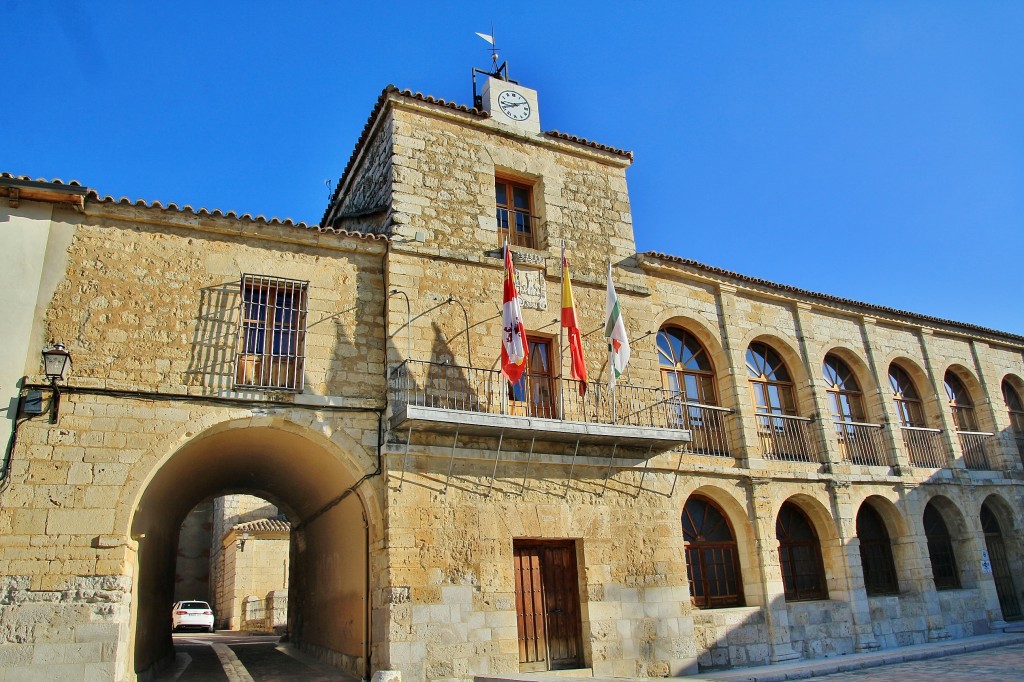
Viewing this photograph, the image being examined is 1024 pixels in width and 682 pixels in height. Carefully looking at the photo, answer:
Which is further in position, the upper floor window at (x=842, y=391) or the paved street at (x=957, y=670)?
the upper floor window at (x=842, y=391)

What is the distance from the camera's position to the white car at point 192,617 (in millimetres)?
21516

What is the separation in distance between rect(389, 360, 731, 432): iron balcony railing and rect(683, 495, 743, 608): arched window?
1.10m

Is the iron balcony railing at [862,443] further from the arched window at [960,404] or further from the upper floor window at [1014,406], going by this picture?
the upper floor window at [1014,406]

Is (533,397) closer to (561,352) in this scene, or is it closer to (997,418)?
(561,352)

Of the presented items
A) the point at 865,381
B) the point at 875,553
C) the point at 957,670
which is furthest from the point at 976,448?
the point at 957,670

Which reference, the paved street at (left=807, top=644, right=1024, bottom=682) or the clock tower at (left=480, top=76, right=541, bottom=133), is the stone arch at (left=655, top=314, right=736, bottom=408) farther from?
the paved street at (left=807, top=644, right=1024, bottom=682)

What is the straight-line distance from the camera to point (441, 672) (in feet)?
29.6

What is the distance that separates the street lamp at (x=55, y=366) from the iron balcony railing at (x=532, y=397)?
3.82 m

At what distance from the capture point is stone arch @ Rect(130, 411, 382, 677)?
371 inches

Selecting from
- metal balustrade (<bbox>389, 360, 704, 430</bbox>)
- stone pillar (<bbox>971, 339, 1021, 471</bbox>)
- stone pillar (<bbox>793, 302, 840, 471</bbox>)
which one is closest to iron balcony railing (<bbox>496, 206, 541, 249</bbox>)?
metal balustrade (<bbox>389, 360, 704, 430</bbox>)

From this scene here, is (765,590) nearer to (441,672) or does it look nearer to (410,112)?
(441,672)

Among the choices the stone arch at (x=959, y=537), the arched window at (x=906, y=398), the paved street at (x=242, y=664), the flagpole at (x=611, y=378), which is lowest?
the paved street at (x=242, y=664)

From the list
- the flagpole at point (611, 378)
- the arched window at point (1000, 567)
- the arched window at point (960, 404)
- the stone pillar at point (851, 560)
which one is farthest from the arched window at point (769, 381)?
the arched window at point (1000, 567)

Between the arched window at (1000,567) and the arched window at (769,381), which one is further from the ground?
the arched window at (769,381)
